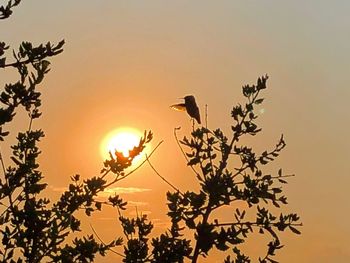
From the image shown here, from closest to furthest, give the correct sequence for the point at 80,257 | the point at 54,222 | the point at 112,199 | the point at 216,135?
1. the point at 54,222
2. the point at 80,257
3. the point at 112,199
4. the point at 216,135

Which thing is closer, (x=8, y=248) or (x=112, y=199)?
(x=8, y=248)

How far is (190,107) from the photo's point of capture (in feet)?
36.7

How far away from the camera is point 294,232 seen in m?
10.6

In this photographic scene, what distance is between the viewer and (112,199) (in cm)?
1037

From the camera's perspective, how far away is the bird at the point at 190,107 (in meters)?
11.2

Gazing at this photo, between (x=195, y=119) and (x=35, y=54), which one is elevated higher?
(x=195, y=119)

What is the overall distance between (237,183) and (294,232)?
1240mm

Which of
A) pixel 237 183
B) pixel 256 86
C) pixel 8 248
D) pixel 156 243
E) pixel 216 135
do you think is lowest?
pixel 8 248

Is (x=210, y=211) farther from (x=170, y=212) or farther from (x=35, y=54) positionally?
(x=35, y=54)

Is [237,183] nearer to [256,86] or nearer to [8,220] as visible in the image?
[256,86]

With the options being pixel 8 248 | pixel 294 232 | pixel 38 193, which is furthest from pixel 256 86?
pixel 8 248

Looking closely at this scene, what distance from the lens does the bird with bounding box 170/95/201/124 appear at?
1120cm

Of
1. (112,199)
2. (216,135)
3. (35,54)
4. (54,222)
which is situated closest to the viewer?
(35,54)

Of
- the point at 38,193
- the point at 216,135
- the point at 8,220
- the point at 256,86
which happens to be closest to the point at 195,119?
the point at 216,135
